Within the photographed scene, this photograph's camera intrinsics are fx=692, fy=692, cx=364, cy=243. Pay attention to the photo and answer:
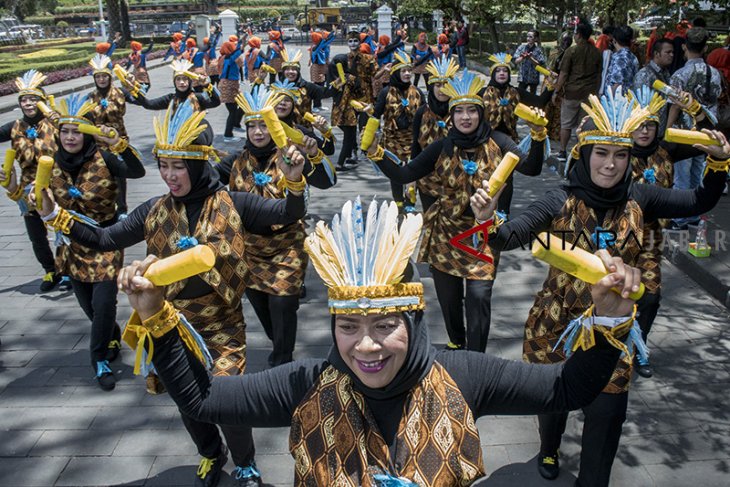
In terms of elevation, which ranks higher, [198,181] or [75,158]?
[198,181]

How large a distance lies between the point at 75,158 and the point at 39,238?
231 cm

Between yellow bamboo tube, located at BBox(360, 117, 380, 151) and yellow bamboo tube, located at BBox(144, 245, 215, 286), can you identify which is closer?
yellow bamboo tube, located at BBox(144, 245, 215, 286)

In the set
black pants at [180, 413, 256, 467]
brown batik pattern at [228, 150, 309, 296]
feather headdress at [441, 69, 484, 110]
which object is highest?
feather headdress at [441, 69, 484, 110]

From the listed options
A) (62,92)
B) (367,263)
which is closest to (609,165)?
(367,263)

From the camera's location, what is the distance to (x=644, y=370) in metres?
5.31

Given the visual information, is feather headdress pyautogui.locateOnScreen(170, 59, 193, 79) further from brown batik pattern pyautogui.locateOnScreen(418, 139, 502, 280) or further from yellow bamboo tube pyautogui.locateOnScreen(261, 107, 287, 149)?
yellow bamboo tube pyautogui.locateOnScreen(261, 107, 287, 149)

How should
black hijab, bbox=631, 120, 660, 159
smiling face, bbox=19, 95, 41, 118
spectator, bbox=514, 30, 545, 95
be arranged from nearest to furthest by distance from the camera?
black hijab, bbox=631, 120, 660, 159, smiling face, bbox=19, 95, 41, 118, spectator, bbox=514, 30, 545, 95

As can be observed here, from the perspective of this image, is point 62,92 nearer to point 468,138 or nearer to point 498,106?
point 498,106

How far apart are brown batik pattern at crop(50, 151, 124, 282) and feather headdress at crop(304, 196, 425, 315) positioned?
3.45 metres

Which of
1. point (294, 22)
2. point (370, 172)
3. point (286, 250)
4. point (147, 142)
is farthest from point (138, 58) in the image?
point (294, 22)

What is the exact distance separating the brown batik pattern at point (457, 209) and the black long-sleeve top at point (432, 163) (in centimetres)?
6

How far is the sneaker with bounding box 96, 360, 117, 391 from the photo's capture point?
5328mm

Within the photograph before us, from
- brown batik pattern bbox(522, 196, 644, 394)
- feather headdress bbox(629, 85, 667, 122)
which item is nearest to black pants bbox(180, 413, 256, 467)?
brown batik pattern bbox(522, 196, 644, 394)

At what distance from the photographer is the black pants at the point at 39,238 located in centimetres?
727
